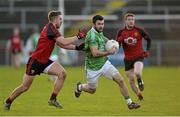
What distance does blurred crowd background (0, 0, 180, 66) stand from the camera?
41.4m

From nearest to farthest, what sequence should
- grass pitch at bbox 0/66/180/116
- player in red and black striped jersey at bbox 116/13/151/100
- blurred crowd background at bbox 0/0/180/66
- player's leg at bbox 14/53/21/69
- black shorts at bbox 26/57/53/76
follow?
grass pitch at bbox 0/66/180/116
black shorts at bbox 26/57/53/76
player in red and black striped jersey at bbox 116/13/151/100
player's leg at bbox 14/53/21/69
blurred crowd background at bbox 0/0/180/66

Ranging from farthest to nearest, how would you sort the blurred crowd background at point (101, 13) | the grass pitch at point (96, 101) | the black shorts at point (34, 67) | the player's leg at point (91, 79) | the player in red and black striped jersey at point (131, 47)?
the blurred crowd background at point (101, 13) < the player in red and black striped jersey at point (131, 47) < the player's leg at point (91, 79) < the black shorts at point (34, 67) < the grass pitch at point (96, 101)

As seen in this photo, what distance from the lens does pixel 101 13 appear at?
42.4 metres

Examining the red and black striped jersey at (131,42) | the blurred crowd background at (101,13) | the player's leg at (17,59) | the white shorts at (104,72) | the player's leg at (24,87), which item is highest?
the red and black striped jersey at (131,42)

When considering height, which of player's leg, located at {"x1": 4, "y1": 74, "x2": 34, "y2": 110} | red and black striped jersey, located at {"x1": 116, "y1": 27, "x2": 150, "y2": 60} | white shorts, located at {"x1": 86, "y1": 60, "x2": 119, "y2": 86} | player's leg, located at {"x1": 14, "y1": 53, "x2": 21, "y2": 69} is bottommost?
player's leg, located at {"x1": 14, "y1": 53, "x2": 21, "y2": 69}

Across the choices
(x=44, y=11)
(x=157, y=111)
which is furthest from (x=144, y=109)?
(x=44, y=11)

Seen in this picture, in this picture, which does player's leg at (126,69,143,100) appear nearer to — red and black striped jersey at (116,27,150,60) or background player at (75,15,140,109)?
red and black striped jersey at (116,27,150,60)

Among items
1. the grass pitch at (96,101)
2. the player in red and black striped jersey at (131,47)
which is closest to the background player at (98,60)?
the grass pitch at (96,101)

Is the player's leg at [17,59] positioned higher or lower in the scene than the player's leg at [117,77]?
lower


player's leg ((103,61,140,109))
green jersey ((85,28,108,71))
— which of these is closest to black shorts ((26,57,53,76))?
green jersey ((85,28,108,71))

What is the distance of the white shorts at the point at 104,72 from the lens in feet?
52.2

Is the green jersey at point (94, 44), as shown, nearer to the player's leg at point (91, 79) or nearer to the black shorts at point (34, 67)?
the player's leg at point (91, 79)

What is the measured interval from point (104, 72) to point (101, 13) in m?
26.5

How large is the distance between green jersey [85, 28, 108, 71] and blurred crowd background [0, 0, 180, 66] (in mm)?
23633
